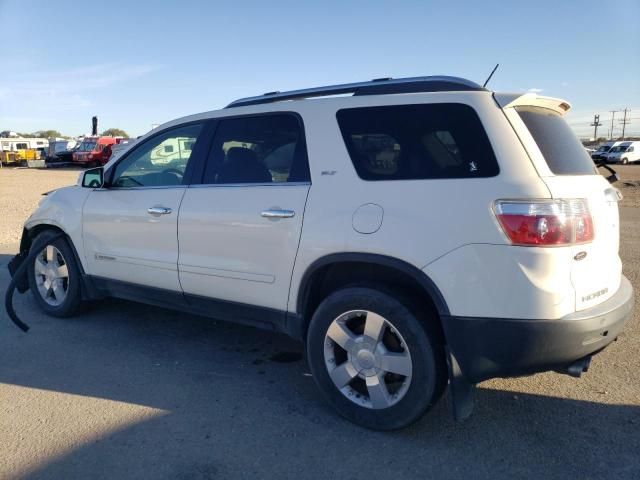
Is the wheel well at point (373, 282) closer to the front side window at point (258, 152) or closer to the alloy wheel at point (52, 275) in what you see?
the front side window at point (258, 152)

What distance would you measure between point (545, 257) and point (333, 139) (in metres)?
1.42

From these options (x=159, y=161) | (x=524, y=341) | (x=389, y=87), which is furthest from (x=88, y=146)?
(x=524, y=341)

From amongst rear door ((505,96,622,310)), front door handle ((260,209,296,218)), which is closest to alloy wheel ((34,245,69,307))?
front door handle ((260,209,296,218))

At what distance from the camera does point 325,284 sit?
3367 mm

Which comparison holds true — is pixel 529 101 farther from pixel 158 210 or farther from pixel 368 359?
pixel 158 210

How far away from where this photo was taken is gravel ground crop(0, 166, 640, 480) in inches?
107

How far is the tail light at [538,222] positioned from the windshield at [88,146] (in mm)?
38110

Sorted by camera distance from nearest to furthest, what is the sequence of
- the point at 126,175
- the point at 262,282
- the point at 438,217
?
1. the point at 438,217
2. the point at 262,282
3. the point at 126,175

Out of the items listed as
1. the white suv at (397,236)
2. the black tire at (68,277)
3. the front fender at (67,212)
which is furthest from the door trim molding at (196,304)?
the front fender at (67,212)

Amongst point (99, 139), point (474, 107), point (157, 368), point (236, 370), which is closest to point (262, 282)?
point (236, 370)

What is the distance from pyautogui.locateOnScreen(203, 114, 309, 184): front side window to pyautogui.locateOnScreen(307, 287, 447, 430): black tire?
0.83 meters

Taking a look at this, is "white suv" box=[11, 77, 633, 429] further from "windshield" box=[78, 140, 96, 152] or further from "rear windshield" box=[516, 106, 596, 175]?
"windshield" box=[78, 140, 96, 152]

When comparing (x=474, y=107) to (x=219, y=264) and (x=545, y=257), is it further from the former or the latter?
(x=219, y=264)

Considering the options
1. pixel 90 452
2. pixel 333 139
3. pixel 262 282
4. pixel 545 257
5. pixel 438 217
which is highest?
pixel 333 139
